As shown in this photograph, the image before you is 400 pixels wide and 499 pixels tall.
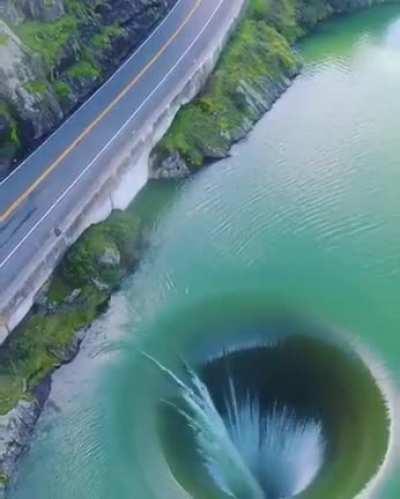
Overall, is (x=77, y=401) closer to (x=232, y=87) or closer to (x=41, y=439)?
(x=41, y=439)

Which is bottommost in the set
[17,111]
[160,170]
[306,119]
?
[306,119]

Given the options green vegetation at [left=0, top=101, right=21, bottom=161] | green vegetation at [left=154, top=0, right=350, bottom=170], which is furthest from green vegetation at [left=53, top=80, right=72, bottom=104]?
green vegetation at [left=154, top=0, right=350, bottom=170]

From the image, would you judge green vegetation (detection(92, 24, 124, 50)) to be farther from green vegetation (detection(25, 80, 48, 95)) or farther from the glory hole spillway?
the glory hole spillway

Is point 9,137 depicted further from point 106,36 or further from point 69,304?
point 106,36

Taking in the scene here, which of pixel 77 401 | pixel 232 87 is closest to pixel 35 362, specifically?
pixel 77 401

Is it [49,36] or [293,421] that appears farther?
[49,36]

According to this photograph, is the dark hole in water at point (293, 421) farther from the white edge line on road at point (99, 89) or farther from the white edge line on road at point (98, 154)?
the white edge line on road at point (99, 89)

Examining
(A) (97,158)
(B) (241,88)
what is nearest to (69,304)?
(A) (97,158)
